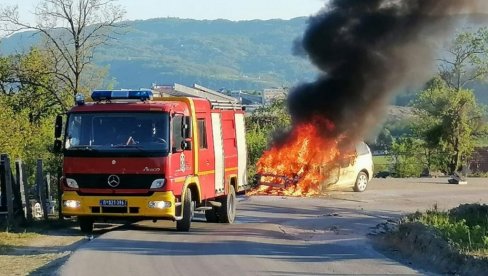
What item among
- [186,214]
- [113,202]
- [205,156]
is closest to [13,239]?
[113,202]

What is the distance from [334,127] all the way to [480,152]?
22975 mm

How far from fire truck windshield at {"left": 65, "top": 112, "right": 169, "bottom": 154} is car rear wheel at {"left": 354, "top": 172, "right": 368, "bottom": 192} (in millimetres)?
14794

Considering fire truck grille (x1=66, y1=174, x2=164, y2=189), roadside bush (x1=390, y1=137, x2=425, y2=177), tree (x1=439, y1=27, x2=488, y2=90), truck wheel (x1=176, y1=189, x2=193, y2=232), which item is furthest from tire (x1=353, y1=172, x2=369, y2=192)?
tree (x1=439, y1=27, x2=488, y2=90)

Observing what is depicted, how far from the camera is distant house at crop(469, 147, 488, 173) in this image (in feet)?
155

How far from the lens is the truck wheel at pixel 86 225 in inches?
634

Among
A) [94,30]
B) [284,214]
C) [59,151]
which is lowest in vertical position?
[284,214]

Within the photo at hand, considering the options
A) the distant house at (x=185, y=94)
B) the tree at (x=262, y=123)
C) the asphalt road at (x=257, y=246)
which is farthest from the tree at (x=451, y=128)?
the distant house at (x=185, y=94)

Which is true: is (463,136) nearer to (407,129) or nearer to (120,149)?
(407,129)

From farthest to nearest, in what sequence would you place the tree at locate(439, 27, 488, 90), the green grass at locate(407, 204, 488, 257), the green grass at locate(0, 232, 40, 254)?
the tree at locate(439, 27, 488, 90) < the green grass at locate(0, 232, 40, 254) < the green grass at locate(407, 204, 488, 257)

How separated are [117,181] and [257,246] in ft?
10.3

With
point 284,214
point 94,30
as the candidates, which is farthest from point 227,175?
point 94,30

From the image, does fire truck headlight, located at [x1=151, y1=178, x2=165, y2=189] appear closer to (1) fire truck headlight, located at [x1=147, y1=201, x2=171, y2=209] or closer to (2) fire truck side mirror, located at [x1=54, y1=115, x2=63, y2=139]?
(1) fire truck headlight, located at [x1=147, y1=201, x2=171, y2=209]

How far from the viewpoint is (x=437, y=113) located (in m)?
46.1

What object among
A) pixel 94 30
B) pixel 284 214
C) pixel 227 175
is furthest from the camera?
pixel 94 30
